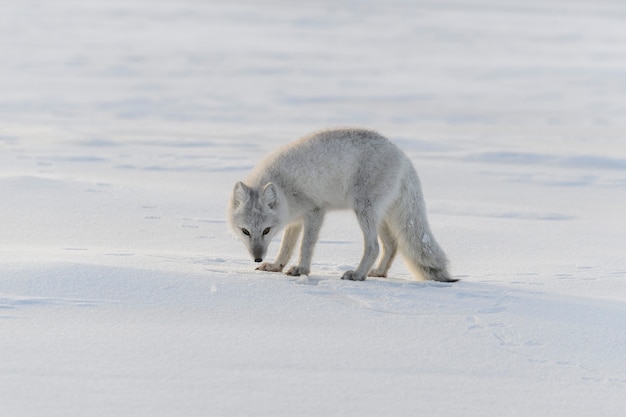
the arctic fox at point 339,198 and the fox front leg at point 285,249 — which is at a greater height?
the arctic fox at point 339,198

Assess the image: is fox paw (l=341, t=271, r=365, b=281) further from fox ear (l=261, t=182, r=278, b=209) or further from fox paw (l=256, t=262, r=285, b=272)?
fox ear (l=261, t=182, r=278, b=209)

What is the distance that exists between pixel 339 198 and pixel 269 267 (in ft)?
1.85

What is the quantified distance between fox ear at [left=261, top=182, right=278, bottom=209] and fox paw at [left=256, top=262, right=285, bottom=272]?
386 millimetres

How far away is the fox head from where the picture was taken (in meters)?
5.10

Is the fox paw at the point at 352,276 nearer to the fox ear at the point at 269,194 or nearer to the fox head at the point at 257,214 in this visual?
the fox head at the point at 257,214

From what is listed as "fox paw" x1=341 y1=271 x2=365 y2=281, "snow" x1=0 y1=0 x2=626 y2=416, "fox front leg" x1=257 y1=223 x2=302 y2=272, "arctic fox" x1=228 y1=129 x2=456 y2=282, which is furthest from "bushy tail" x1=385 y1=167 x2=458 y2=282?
"fox front leg" x1=257 y1=223 x2=302 y2=272

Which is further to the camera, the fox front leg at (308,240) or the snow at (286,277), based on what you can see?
the fox front leg at (308,240)

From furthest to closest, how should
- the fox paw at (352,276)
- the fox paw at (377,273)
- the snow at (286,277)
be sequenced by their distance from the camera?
the fox paw at (377,273)
the fox paw at (352,276)
the snow at (286,277)

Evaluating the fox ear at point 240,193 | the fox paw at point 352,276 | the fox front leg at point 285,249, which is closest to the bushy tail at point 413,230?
the fox paw at point 352,276

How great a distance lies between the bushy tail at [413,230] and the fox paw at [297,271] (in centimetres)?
59

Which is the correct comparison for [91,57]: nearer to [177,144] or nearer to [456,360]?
[177,144]

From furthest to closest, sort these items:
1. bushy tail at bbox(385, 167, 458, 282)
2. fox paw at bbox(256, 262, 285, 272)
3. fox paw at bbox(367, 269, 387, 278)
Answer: fox paw at bbox(367, 269, 387, 278), fox paw at bbox(256, 262, 285, 272), bushy tail at bbox(385, 167, 458, 282)

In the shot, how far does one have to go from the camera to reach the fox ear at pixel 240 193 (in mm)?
5105

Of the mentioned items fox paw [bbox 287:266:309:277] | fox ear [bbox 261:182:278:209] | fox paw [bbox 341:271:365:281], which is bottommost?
fox paw [bbox 287:266:309:277]
